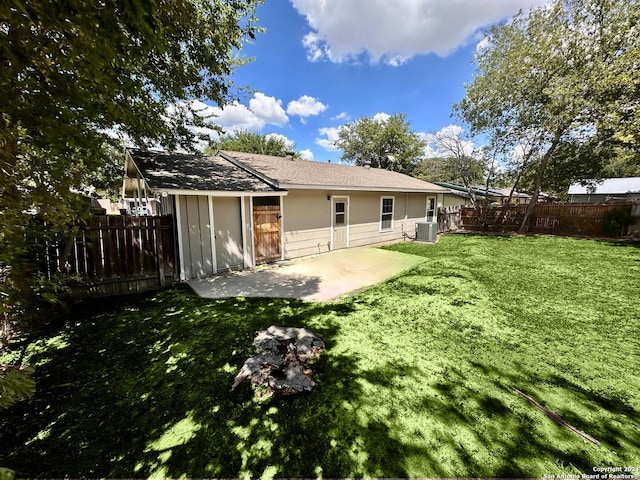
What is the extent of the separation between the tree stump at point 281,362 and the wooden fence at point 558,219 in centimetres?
1713

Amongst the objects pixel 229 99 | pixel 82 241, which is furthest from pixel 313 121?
pixel 82 241

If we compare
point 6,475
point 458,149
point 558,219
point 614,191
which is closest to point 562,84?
point 458,149

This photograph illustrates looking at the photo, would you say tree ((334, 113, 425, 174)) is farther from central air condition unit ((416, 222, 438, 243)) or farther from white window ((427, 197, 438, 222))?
central air condition unit ((416, 222, 438, 243))

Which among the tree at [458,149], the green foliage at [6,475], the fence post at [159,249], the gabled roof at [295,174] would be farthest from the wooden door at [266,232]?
the tree at [458,149]

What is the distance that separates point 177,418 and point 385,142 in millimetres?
32829

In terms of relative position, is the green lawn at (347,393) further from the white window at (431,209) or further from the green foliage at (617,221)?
the green foliage at (617,221)

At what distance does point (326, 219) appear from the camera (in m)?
10.0

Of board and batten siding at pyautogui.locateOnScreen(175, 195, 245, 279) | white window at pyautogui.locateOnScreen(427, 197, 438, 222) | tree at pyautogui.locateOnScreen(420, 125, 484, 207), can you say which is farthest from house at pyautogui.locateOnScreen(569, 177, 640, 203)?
board and batten siding at pyautogui.locateOnScreen(175, 195, 245, 279)

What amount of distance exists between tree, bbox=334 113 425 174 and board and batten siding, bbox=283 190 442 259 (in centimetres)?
1884

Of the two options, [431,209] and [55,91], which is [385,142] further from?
[55,91]

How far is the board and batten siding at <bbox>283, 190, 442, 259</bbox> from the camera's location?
905 cm

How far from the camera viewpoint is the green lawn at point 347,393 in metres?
2.03

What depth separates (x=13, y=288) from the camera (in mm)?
3318

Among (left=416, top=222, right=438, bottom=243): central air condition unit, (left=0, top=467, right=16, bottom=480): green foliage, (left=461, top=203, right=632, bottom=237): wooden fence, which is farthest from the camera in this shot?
(left=461, top=203, right=632, bottom=237): wooden fence
